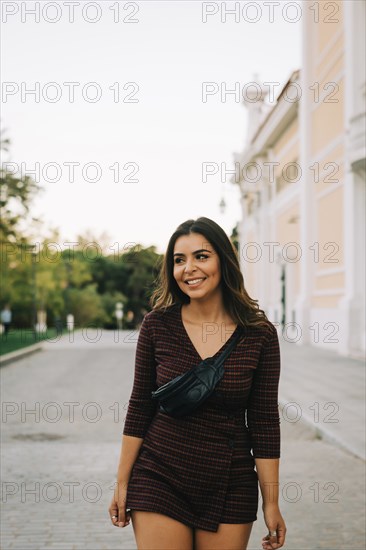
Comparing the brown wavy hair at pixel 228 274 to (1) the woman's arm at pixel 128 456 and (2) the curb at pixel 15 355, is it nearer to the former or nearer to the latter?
(1) the woman's arm at pixel 128 456

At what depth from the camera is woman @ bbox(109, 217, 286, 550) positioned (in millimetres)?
2689

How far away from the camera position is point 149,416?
2.87 m

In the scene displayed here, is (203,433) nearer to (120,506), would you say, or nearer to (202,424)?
(202,424)

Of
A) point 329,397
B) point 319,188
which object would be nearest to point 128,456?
point 329,397

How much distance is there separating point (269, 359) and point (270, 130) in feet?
111

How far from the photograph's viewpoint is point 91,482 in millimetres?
7379

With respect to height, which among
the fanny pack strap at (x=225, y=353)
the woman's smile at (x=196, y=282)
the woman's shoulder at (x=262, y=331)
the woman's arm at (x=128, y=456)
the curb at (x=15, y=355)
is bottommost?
the curb at (x=15, y=355)

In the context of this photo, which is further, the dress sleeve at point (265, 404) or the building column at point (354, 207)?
the building column at point (354, 207)

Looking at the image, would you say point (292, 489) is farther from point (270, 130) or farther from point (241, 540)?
point (270, 130)

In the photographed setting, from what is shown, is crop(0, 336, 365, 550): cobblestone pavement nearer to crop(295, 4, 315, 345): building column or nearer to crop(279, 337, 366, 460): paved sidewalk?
crop(279, 337, 366, 460): paved sidewalk

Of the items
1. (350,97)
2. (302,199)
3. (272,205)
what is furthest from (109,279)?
(350,97)

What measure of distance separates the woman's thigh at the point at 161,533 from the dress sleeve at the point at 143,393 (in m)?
0.30

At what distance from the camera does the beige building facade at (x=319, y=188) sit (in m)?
21.6

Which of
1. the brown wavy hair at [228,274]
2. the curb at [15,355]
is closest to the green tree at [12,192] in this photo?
the curb at [15,355]
